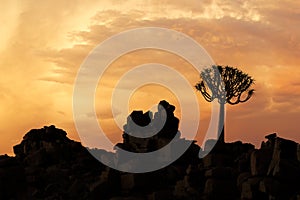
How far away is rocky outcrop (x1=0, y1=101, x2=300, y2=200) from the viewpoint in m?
45.1

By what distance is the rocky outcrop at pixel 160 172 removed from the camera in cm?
4509

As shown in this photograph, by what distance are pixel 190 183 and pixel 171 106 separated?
580 inches

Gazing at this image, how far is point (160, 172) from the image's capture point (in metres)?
56.6

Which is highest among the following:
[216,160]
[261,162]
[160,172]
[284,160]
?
[216,160]

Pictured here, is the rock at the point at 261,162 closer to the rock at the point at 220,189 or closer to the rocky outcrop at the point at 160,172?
the rocky outcrop at the point at 160,172

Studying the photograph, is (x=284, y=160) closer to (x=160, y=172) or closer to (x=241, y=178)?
(x=241, y=178)

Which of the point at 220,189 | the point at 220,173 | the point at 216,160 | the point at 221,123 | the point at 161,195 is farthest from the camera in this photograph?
the point at 221,123

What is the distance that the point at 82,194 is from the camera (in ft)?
178

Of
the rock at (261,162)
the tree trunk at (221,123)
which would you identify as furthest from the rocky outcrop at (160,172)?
the tree trunk at (221,123)

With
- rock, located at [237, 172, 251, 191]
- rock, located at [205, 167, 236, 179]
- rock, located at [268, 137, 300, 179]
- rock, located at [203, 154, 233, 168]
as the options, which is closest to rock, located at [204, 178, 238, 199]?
rock, located at [237, 172, 251, 191]

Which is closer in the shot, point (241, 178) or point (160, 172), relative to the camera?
point (241, 178)

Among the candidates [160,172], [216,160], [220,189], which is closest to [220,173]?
[220,189]

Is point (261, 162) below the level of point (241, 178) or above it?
above

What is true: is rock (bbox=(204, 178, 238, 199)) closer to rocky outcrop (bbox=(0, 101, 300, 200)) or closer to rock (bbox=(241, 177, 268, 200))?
rocky outcrop (bbox=(0, 101, 300, 200))
